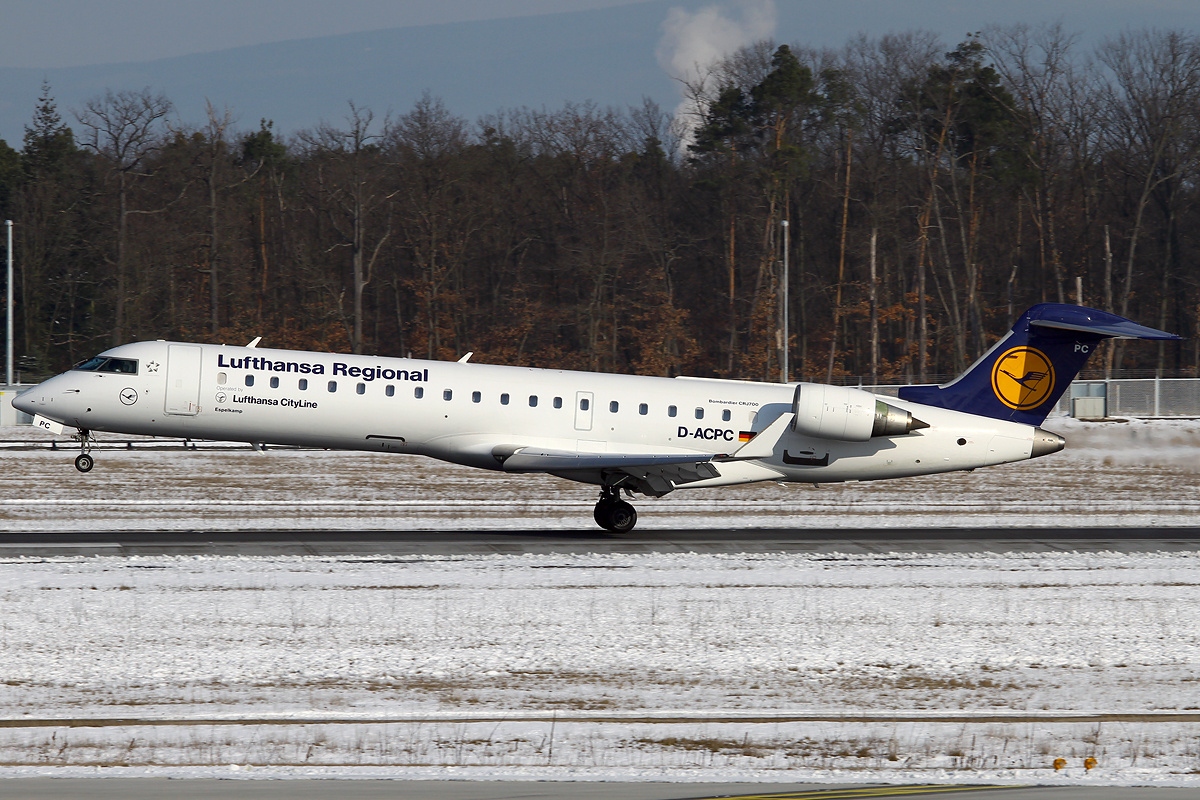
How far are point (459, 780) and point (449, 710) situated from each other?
7.36 ft

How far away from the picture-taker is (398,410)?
20781 mm

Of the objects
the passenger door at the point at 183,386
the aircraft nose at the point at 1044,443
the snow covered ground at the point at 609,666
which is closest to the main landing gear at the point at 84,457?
the snow covered ground at the point at 609,666

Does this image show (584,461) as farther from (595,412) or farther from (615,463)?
(595,412)

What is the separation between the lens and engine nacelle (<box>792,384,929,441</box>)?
21.7 metres

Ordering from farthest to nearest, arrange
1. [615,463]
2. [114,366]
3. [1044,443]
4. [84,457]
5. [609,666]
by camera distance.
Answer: [1044,443]
[84,457]
[114,366]
[615,463]
[609,666]

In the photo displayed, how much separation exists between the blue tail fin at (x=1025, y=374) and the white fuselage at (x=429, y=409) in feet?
4.75

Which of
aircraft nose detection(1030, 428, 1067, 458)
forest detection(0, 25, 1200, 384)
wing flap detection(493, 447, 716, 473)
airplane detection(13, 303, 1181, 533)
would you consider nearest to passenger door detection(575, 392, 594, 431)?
airplane detection(13, 303, 1181, 533)

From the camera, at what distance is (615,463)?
20.8 metres

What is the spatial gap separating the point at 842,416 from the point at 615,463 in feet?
13.3

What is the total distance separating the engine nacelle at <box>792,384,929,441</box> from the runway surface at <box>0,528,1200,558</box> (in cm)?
179

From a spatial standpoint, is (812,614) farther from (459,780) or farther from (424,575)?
(459,780)

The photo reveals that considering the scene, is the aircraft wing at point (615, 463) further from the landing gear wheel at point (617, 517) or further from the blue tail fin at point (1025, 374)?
the blue tail fin at point (1025, 374)

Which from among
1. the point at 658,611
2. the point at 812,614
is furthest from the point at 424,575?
the point at 812,614

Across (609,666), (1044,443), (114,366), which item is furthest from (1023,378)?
(114,366)
